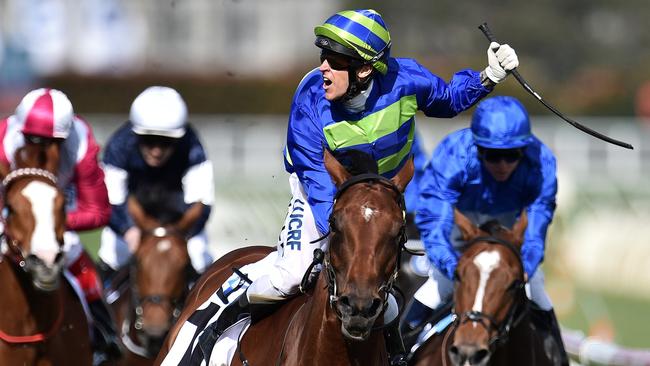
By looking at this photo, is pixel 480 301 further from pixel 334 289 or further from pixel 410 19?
pixel 410 19

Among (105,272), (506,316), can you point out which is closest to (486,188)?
(506,316)

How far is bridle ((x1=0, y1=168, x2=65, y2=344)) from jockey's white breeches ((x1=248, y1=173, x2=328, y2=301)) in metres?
1.18

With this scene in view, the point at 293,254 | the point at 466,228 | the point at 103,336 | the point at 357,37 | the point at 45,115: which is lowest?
the point at 103,336

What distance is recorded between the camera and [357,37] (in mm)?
5008

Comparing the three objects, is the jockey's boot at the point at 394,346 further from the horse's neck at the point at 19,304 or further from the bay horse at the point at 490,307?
the horse's neck at the point at 19,304

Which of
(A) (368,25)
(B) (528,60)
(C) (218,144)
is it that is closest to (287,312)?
(A) (368,25)

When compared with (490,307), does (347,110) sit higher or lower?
higher

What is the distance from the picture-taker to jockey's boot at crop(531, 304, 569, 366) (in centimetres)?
661

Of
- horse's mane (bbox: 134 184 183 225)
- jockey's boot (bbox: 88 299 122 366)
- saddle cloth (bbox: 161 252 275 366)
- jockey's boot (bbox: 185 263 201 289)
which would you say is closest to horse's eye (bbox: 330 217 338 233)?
saddle cloth (bbox: 161 252 275 366)

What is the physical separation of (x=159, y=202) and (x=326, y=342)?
436cm

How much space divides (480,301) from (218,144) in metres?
15.6

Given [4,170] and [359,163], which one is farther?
[4,170]

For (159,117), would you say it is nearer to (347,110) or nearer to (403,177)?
(347,110)

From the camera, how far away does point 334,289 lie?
14.8ft
